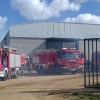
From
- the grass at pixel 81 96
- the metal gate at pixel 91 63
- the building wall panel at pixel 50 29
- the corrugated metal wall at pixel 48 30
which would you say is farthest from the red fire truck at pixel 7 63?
the building wall panel at pixel 50 29

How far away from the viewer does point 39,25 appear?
162 ft

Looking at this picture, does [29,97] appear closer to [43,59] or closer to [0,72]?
[0,72]

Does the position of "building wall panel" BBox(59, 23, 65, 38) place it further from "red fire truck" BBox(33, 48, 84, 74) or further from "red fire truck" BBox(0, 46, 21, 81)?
"red fire truck" BBox(0, 46, 21, 81)

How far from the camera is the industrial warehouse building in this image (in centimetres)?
4931

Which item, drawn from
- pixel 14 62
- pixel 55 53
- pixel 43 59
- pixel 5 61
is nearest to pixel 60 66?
pixel 55 53

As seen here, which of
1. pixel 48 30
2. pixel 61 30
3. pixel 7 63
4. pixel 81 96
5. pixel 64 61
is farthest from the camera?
pixel 61 30

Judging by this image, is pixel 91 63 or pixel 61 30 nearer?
pixel 91 63

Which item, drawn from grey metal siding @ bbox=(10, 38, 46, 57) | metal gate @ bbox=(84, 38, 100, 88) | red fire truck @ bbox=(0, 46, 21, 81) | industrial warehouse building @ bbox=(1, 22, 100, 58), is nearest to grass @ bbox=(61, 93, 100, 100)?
metal gate @ bbox=(84, 38, 100, 88)

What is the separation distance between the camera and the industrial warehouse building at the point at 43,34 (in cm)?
4931

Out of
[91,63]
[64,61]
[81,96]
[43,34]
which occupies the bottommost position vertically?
[81,96]

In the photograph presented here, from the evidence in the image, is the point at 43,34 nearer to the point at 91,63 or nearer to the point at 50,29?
the point at 50,29

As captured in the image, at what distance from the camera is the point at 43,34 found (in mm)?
49625

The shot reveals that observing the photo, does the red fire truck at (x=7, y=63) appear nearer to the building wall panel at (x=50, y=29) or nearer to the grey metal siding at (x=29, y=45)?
the grey metal siding at (x=29, y=45)

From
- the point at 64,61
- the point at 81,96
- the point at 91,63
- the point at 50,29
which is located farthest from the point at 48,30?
the point at 81,96
